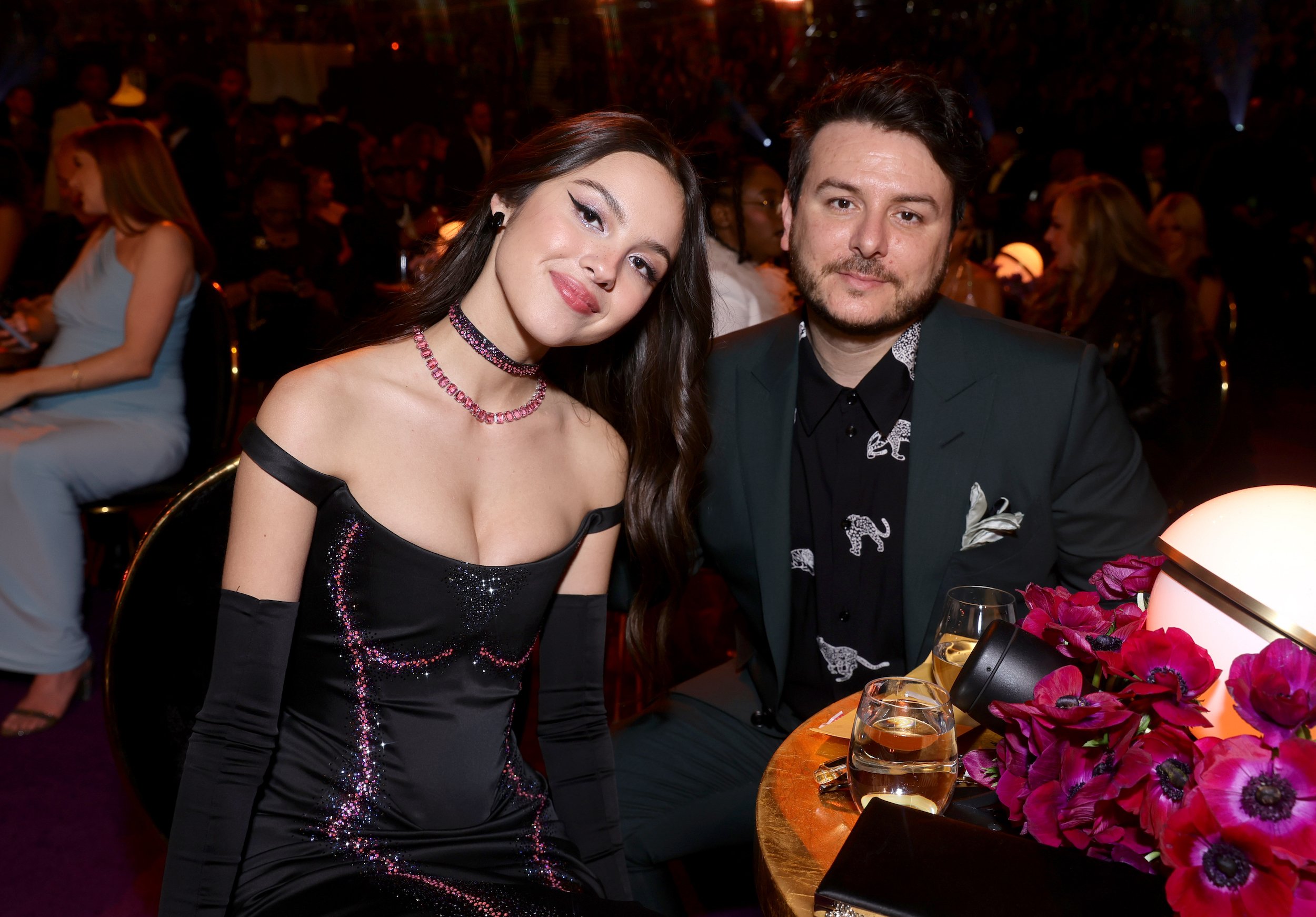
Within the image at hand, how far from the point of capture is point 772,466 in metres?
2.00

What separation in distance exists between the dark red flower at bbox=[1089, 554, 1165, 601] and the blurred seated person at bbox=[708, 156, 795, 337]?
2468 mm

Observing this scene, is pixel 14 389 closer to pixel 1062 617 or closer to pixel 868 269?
pixel 868 269

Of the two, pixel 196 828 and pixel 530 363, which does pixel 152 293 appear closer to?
pixel 530 363

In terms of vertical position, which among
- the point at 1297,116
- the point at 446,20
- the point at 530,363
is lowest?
the point at 1297,116

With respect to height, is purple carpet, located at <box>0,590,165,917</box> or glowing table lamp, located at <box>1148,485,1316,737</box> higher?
glowing table lamp, located at <box>1148,485,1316,737</box>

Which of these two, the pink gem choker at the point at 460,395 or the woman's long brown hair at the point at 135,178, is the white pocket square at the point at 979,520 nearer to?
the pink gem choker at the point at 460,395

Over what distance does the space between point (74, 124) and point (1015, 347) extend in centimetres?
840

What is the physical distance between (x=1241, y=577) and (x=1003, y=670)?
27 cm

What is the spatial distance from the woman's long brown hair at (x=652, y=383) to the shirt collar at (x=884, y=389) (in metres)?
0.27

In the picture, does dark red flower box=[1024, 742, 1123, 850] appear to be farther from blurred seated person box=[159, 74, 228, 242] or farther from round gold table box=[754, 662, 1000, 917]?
blurred seated person box=[159, 74, 228, 242]

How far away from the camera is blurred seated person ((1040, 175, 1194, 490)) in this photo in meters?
3.55

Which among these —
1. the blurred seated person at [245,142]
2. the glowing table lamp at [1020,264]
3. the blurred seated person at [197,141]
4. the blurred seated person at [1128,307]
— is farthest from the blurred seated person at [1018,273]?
the blurred seated person at [245,142]

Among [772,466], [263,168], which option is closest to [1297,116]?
[263,168]

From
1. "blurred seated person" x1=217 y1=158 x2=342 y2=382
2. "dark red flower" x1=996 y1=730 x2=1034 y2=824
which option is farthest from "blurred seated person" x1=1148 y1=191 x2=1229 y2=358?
"dark red flower" x1=996 y1=730 x2=1034 y2=824
